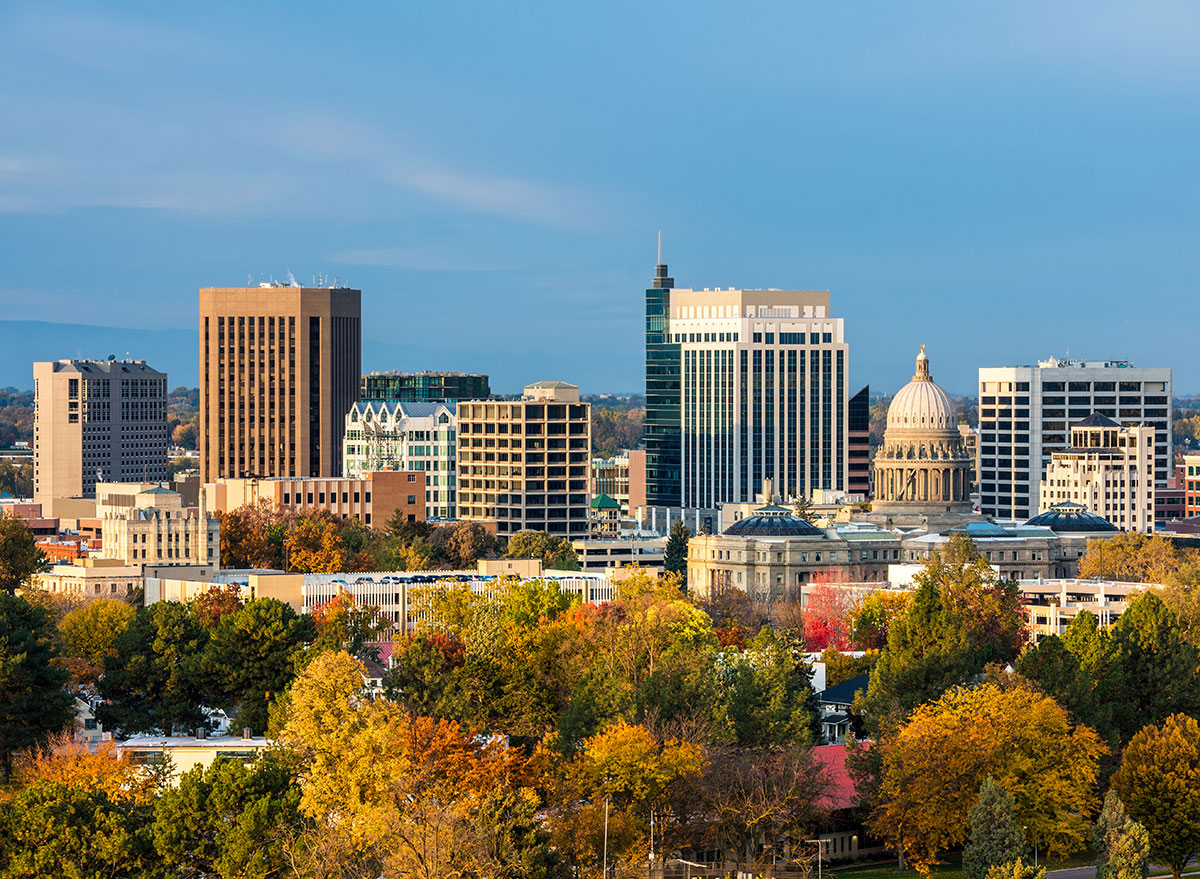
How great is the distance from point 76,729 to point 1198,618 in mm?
78553

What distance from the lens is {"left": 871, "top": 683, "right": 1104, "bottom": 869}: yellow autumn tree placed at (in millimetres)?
125938

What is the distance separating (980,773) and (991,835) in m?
7.86

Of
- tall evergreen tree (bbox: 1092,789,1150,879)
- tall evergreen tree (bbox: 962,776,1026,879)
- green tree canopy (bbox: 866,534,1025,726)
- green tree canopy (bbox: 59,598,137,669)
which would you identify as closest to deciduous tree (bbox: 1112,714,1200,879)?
tall evergreen tree (bbox: 1092,789,1150,879)

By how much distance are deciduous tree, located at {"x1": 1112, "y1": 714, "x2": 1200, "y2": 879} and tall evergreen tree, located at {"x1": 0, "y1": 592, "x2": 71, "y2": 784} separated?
52.4 m

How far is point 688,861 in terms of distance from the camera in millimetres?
124375

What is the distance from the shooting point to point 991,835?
394ft

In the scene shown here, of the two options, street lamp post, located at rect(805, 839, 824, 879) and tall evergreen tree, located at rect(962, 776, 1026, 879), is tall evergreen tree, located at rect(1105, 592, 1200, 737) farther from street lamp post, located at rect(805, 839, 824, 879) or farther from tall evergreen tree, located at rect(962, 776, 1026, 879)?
tall evergreen tree, located at rect(962, 776, 1026, 879)

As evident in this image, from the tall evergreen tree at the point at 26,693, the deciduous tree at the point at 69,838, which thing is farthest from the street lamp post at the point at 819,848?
the tall evergreen tree at the point at 26,693

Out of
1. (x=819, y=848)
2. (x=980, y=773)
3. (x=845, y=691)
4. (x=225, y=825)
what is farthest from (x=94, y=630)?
(x=225, y=825)

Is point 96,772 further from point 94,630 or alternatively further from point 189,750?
point 94,630

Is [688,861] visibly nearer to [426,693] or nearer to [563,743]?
[563,743]

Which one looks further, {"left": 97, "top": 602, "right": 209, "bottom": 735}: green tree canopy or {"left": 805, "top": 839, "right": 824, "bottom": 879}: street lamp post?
{"left": 97, "top": 602, "right": 209, "bottom": 735}: green tree canopy

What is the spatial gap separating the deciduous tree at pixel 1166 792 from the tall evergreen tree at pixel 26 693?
172ft

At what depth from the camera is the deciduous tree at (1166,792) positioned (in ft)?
419
